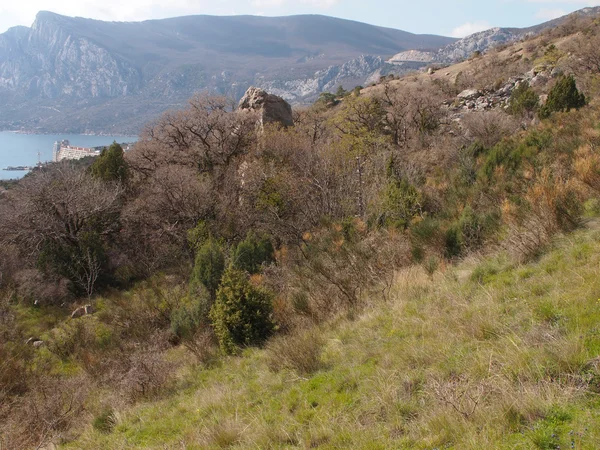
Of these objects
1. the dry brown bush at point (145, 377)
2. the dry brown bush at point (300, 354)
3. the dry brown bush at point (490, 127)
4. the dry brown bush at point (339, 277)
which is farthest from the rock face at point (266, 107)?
the dry brown bush at point (300, 354)

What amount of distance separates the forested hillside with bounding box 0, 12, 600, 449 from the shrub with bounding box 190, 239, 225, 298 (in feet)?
0.25

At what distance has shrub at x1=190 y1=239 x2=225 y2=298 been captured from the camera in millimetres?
12453

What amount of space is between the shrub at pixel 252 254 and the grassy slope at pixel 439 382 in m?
6.23

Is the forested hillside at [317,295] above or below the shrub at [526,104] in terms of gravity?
below

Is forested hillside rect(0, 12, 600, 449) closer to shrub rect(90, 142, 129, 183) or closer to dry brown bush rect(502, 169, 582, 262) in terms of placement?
dry brown bush rect(502, 169, 582, 262)

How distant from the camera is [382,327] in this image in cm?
601

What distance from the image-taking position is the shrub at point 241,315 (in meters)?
8.12

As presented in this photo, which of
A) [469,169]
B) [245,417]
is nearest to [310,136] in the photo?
[469,169]

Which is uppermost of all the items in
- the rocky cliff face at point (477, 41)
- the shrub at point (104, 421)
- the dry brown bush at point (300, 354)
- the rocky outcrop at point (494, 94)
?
the rocky cliff face at point (477, 41)

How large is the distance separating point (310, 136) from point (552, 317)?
22.2 metres

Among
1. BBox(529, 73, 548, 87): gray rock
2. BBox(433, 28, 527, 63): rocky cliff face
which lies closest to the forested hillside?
BBox(529, 73, 548, 87): gray rock

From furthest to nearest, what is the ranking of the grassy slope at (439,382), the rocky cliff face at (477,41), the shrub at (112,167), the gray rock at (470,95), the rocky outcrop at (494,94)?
1. the rocky cliff face at (477,41)
2. the gray rock at (470,95)
3. the rocky outcrop at (494,94)
4. the shrub at (112,167)
5. the grassy slope at (439,382)

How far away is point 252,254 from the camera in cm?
1377

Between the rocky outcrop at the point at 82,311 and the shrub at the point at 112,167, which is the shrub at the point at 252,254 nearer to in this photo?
the rocky outcrop at the point at 82,311
